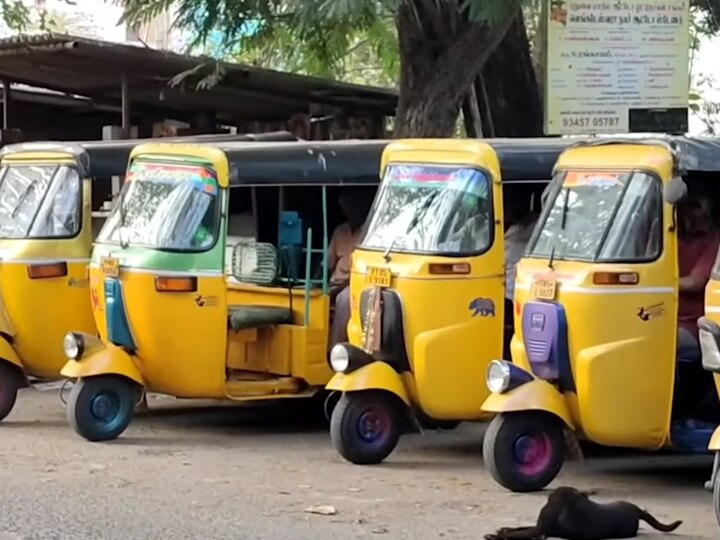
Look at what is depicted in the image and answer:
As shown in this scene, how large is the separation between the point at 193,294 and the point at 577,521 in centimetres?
379

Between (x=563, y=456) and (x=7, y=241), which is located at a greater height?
(x=7, y=241)

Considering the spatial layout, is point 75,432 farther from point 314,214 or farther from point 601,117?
point 601,117

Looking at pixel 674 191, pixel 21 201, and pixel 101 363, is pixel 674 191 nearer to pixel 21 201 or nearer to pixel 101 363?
pixel 101 363

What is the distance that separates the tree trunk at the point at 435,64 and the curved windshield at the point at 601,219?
370 centimetres

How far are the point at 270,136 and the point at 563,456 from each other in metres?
5.39

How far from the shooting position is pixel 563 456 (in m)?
8.62

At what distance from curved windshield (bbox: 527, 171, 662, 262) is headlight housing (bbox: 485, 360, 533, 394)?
2.29ft

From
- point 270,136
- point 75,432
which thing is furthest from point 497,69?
point 75,432

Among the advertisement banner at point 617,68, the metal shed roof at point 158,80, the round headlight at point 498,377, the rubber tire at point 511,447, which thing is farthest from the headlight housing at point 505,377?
the metal shed roof at point 158,80

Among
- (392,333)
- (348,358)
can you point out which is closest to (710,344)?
(392,333)

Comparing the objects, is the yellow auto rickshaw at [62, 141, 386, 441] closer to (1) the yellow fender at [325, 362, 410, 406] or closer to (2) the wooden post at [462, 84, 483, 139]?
(1) the yellow fender at [325, 362, 410, 406]

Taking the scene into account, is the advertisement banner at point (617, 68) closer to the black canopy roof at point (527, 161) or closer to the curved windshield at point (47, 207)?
the black canopy roof at point (527, 161)

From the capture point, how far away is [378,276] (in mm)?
9461

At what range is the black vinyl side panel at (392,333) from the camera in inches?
367
